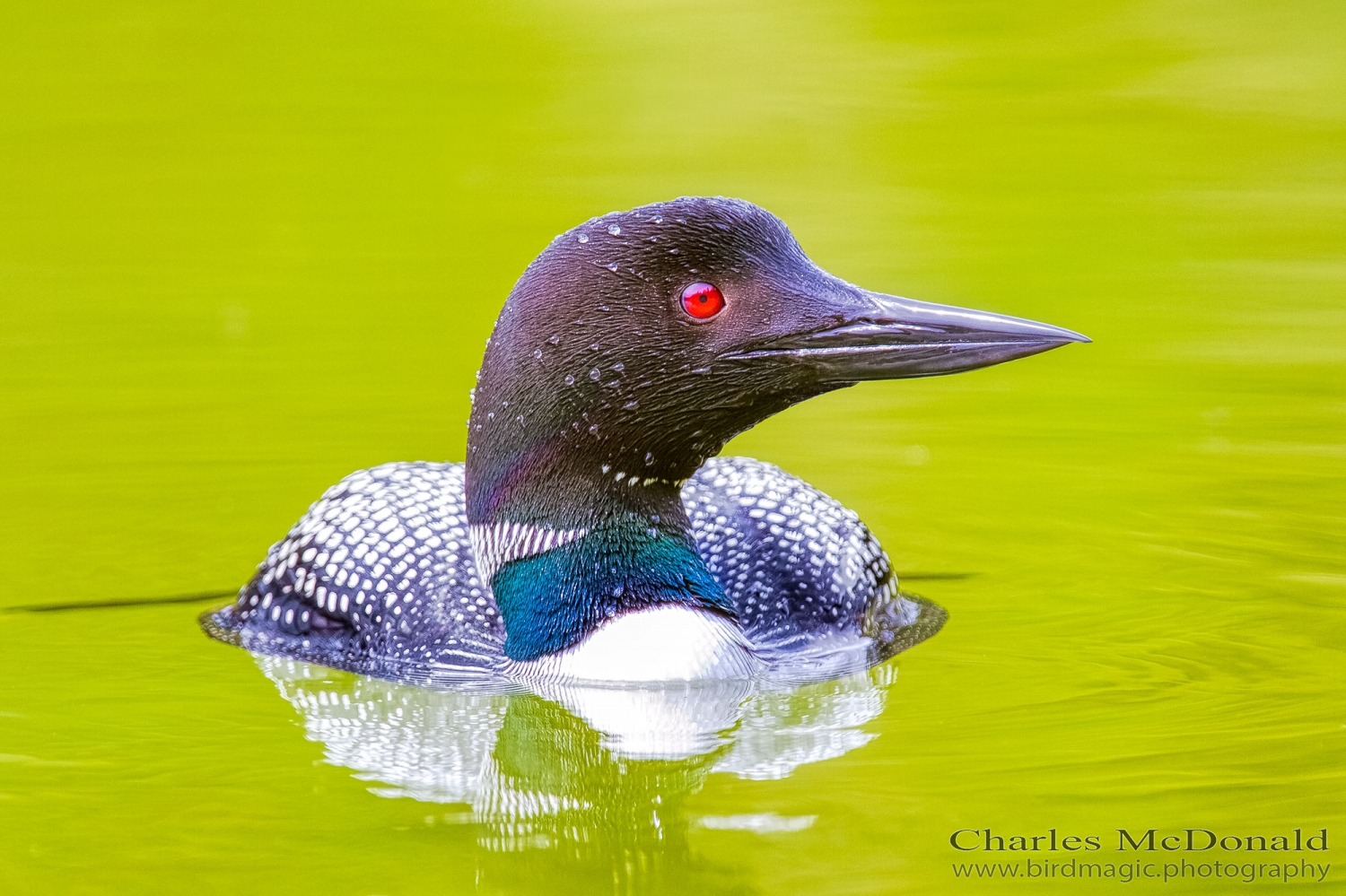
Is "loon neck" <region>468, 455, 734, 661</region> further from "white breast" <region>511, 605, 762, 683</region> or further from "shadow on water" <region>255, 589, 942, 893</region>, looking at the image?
"shadow on water" <region>255, 589, 942, 893</region>

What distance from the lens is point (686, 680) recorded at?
4.38m

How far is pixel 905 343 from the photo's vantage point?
4230 millimetres

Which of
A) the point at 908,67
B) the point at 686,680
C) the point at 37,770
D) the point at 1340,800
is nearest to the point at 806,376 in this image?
the point at 686,680

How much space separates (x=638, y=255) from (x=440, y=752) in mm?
1103

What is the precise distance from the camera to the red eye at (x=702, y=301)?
4.30m

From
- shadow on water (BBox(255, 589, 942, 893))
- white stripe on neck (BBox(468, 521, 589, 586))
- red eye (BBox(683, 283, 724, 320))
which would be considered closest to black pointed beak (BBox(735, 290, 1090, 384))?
red eye (BBox(683, 283, 724, 320))

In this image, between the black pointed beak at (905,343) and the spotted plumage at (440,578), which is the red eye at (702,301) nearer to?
the black pointed beak at (905,343)

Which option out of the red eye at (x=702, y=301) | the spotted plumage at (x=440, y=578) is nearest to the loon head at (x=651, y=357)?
the red eye at (x=702, y=301)

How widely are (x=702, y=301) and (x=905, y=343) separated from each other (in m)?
0.44

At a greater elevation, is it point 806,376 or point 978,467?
point 806,376

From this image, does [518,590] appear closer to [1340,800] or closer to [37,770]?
[37,770]

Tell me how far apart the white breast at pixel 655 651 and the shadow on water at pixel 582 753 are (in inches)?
1.3

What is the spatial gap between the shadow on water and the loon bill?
0.09 metres

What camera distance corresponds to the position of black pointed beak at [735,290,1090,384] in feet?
13.7
